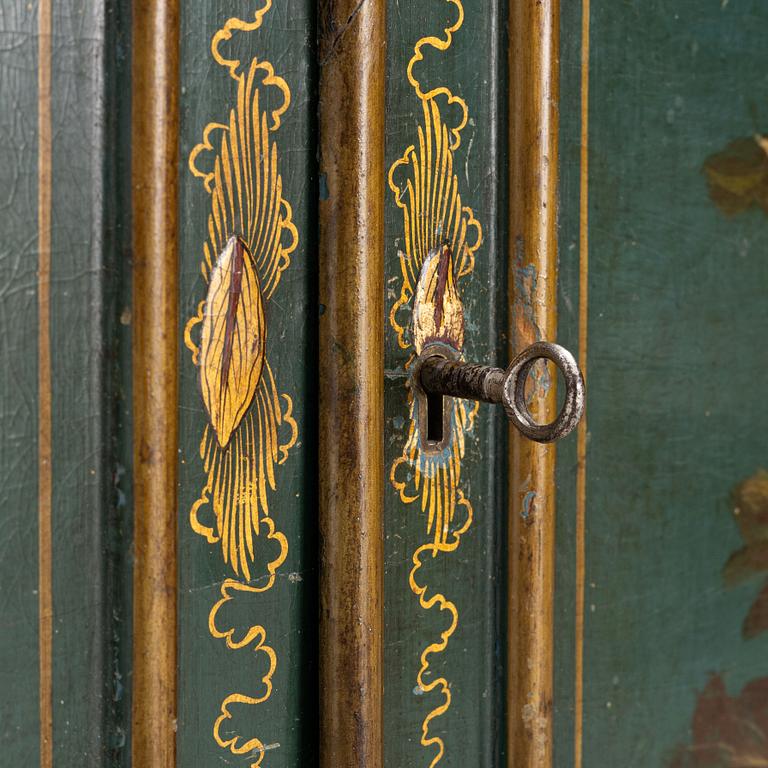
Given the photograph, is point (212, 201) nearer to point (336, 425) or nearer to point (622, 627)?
point (336, 425)

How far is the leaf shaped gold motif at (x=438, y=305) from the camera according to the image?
63 cm

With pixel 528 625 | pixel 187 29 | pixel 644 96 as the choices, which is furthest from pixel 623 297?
pixel 187 29

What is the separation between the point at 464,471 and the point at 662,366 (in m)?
0.20

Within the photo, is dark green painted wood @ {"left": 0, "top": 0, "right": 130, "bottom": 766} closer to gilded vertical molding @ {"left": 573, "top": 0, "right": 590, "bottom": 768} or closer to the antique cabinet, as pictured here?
the antique cabinet

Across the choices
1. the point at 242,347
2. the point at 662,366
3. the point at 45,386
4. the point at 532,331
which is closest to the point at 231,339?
the point at 242,347

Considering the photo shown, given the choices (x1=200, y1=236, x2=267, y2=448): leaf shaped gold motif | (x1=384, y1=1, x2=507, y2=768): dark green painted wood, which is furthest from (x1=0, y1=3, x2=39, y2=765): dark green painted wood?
(x1=384, y1=1, x2=507, y2=768): dark green painted wood

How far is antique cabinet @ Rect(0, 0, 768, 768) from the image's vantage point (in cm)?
54

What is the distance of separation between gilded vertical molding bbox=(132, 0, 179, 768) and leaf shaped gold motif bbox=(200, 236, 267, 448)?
0.03m

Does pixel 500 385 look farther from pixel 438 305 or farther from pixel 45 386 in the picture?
pixel 45 386

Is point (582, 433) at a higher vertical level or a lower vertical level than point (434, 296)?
lower

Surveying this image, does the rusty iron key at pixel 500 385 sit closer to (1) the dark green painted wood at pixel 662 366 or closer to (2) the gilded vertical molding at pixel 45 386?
(1) the dark green painted wood at pixel 662 366

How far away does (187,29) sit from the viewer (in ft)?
1.85

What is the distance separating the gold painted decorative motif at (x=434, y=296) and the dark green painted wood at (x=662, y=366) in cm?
9

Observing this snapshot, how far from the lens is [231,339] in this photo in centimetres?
58
